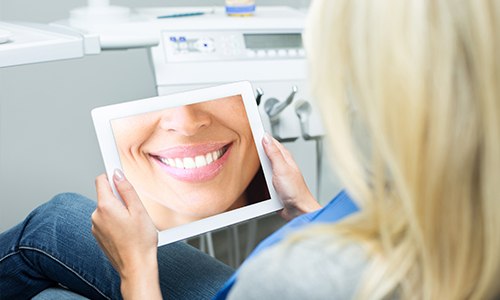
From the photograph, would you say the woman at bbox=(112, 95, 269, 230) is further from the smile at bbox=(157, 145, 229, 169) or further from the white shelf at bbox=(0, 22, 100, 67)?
the white shelf at bbox=(0, 22, 100, 67)

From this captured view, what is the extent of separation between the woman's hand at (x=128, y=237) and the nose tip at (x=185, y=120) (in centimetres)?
14

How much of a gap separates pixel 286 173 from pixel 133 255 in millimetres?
264

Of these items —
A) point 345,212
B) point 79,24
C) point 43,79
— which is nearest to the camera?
point 345,212

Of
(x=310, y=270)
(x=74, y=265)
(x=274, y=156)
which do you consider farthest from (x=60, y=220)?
(x=310, y=270)

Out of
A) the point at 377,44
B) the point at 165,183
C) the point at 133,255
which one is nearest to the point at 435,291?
the point at 377,44

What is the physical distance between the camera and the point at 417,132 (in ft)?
1.77

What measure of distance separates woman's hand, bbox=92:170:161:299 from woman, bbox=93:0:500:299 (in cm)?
30

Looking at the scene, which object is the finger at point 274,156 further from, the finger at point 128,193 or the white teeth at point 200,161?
the finger at point 128,193

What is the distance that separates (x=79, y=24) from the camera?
1.39m

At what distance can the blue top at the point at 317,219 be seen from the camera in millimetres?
673

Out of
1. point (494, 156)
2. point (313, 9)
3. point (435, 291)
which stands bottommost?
point (435, 291)

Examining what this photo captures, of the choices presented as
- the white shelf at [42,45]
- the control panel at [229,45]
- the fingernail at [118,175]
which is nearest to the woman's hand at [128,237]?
the fingernail at [118,175]

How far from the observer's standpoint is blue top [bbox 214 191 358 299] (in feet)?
2.21

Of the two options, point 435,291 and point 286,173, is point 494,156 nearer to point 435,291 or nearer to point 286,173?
point 435,291
